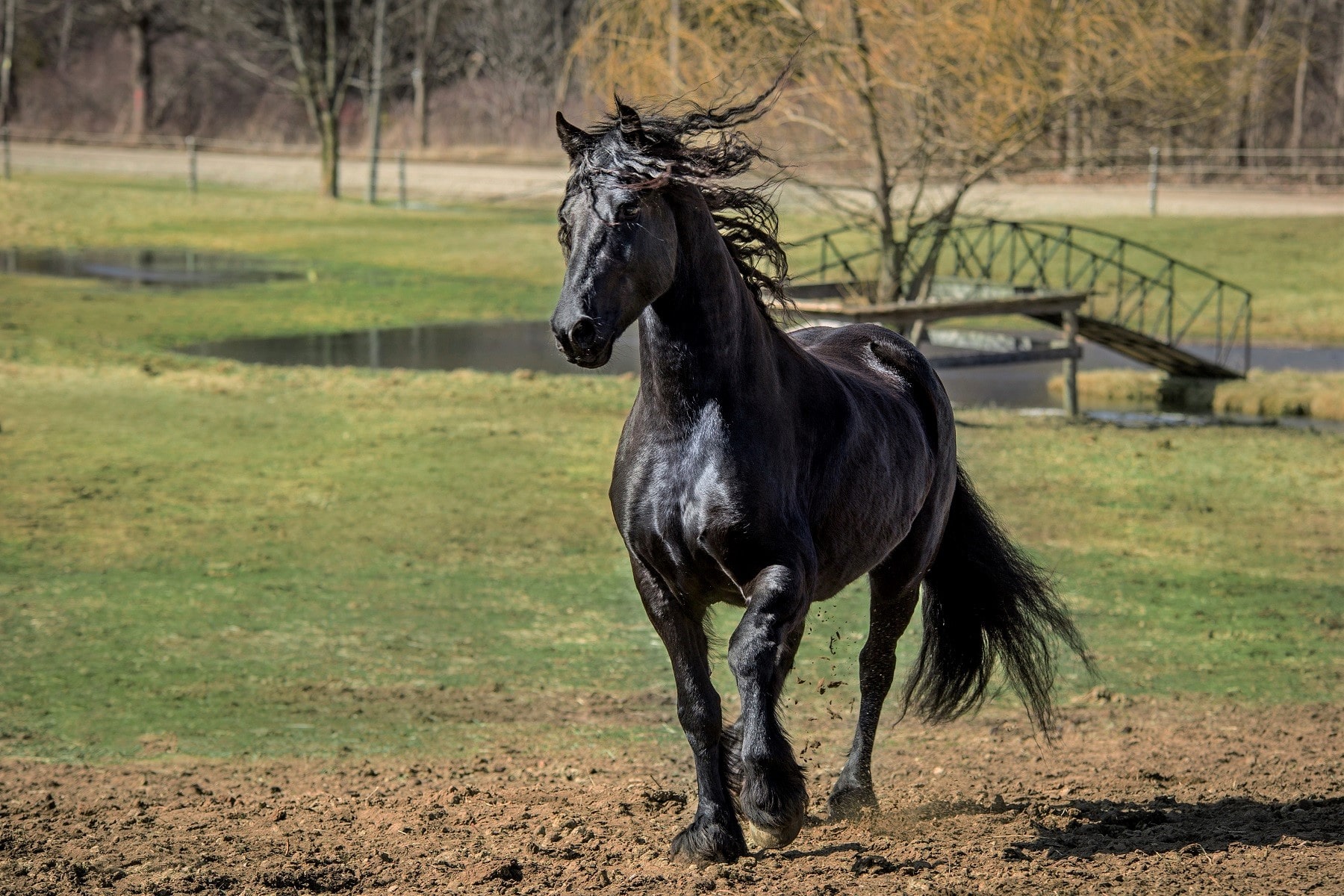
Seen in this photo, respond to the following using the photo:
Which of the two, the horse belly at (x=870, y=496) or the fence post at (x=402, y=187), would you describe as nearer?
the horse belly at (x=870, y=496)

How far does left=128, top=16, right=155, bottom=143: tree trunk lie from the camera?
56.2 meters

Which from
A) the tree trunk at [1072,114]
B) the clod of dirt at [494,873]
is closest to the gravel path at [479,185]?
the tree trunk at [1072,114]

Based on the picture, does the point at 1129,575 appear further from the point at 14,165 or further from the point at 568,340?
the point at 14,165

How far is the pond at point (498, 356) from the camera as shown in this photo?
18.1 metres

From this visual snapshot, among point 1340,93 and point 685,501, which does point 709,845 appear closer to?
point 685,501

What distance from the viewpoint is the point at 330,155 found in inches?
1610

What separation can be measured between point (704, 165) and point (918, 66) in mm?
12228

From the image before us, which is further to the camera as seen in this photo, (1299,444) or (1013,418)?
(1013,418)

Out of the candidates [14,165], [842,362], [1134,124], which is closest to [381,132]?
[14,165]

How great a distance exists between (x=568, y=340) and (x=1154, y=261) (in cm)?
2636

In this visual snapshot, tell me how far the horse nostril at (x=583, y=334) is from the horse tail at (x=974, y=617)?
2.40 metres

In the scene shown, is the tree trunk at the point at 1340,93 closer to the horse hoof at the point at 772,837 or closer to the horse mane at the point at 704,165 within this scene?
the horse mane at the point at 704,165

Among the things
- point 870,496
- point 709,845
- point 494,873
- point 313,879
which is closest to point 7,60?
point 313,879

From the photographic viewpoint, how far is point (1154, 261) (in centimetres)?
2820
